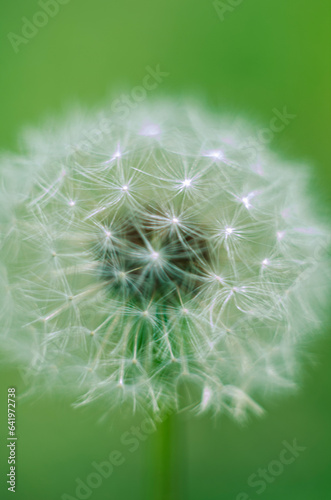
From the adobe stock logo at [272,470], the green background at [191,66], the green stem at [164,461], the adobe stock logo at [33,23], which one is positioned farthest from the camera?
the adobe stock logo at [33,23]

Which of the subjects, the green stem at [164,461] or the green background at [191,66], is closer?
the green stem at [164,461]

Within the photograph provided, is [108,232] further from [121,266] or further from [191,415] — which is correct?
[191,415]

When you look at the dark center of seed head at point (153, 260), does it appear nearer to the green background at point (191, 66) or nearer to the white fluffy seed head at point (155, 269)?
the white fluffy seed head at point (155, 269)

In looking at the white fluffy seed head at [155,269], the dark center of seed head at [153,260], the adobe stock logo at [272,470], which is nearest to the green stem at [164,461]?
the white fluffy seed head at [155,269]

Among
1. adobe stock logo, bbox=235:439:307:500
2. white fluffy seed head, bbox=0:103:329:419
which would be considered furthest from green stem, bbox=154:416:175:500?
adobe stock logo, bbox=235:439:307:500

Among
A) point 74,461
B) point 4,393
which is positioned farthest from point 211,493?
point 4,393
